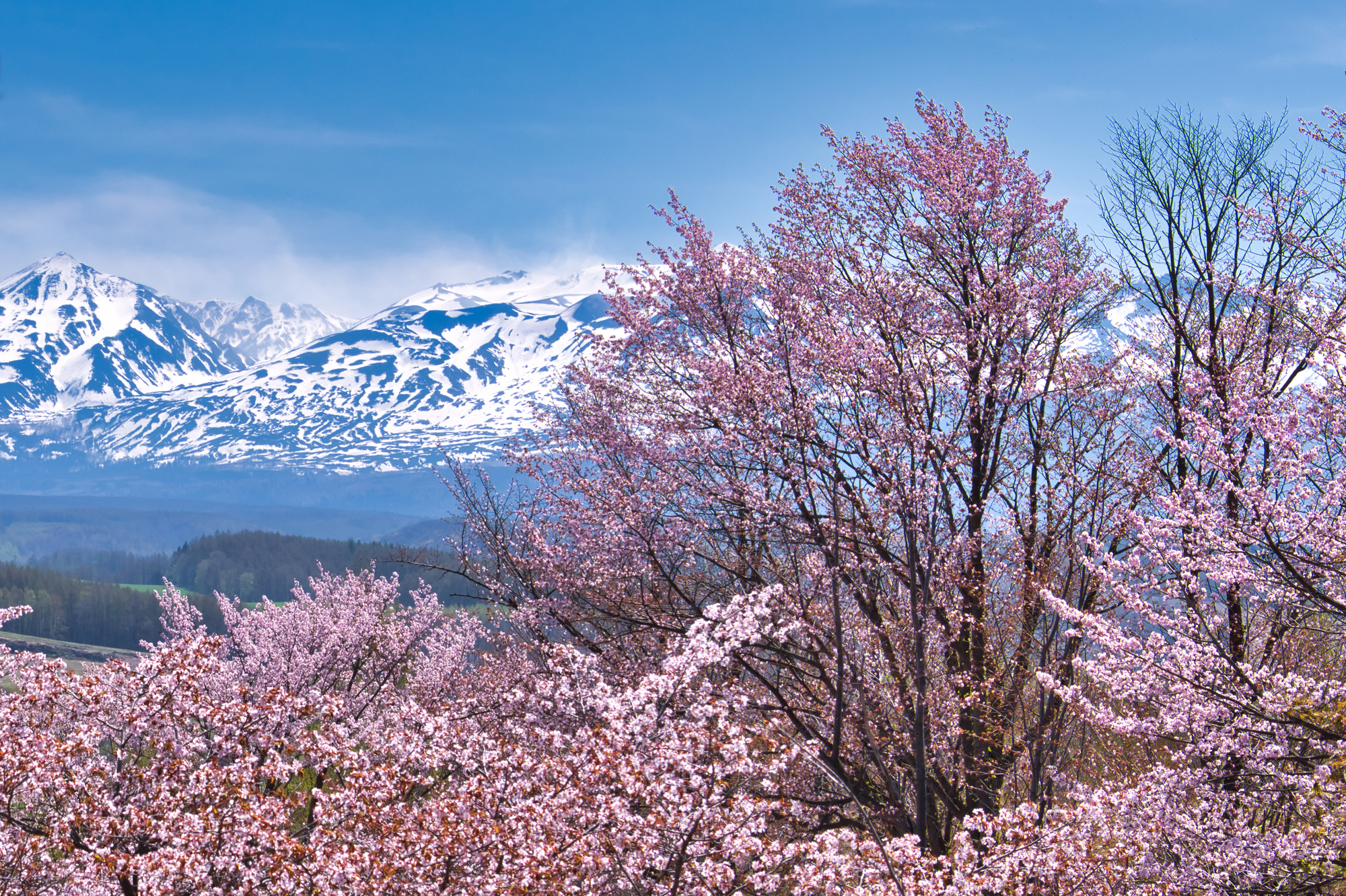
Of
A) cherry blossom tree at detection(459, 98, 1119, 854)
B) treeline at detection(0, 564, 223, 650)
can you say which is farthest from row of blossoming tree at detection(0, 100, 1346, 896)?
treeline at detection(0, 564, 223, 650)

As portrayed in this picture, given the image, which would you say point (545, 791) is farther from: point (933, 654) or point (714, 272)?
point (714, 272)

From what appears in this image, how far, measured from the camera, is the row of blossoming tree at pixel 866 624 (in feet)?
23.9

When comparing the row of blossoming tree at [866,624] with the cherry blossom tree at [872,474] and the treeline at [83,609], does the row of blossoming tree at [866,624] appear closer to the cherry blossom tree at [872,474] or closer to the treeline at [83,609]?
the cherry blossom tree at [872,474]

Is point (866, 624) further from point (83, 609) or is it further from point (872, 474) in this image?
point (83, 609)

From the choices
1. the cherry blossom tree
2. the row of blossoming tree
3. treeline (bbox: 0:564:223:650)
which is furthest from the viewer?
treeline (bbox: 0:564:223:650)

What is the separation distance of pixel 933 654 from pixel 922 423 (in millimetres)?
3076

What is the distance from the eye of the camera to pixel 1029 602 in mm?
11219

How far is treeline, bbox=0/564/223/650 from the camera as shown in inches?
6762

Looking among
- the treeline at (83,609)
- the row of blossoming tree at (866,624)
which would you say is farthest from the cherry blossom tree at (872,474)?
the treeline at (83,609)

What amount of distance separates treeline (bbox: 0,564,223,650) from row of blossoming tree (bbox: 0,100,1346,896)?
17708 centimetres

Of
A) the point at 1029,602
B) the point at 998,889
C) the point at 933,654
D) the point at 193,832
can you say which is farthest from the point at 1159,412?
the point at 193,832

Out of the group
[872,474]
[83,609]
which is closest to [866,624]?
[872,474]

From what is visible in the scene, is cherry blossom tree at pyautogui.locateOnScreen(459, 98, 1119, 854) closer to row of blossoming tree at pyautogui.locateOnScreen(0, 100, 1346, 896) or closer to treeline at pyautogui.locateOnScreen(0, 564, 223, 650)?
row of blossoming tree at pyautogui.locateOnScreen(0, 100, 1346, 896)

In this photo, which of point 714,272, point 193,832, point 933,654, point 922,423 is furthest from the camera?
point 714,272
